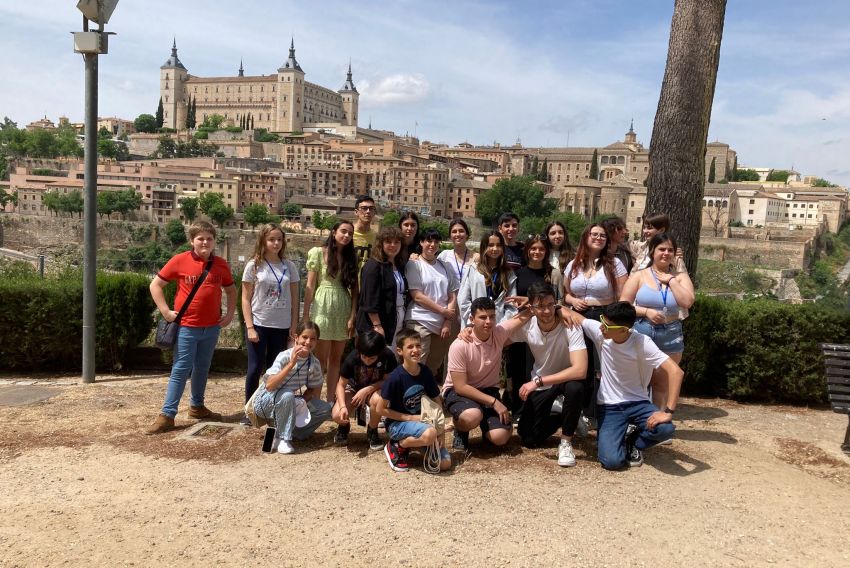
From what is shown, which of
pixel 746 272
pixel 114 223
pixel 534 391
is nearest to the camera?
pixel 534 391

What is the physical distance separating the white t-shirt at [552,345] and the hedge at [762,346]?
205cm

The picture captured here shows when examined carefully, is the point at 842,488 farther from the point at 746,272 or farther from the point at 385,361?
the point at 746,272

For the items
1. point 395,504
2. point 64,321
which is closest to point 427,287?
point 395,504

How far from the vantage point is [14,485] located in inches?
135

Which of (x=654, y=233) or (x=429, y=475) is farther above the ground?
(x=654, y=233)

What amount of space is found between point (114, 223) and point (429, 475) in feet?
221

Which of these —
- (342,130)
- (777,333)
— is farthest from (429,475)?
(342,130)

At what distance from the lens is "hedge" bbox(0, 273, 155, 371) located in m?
5.84

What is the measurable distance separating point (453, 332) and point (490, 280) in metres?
0.49

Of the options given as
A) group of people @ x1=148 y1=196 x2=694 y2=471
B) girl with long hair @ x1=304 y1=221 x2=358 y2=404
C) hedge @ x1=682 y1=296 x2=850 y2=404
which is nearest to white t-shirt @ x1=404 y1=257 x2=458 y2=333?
group of people @ x1=148 y1=196 x2=694 y2=471

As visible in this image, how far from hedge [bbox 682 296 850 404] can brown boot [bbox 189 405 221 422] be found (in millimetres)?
3862

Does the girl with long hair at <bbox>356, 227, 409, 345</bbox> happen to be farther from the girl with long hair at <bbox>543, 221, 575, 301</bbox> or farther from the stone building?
the stone building

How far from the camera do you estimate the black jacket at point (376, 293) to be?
4.53 meters

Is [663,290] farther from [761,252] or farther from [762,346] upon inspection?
[761,252]
